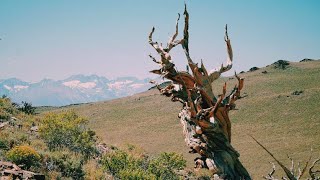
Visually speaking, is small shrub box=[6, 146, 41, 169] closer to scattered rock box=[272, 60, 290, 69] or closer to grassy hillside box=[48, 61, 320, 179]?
grassy hillside box=[48, 61, 320, 179]

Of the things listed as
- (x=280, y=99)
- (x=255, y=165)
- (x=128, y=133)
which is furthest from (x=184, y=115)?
(x=280, y=99)

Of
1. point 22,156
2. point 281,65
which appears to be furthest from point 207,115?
point 281,65

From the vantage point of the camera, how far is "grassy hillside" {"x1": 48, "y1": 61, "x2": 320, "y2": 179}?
37.0 meters

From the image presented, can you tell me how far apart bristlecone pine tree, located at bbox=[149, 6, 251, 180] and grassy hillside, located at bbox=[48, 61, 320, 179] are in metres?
14.6

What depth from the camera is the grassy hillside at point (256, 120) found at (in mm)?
37031

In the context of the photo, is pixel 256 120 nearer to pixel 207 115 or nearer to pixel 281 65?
pixel 281 65

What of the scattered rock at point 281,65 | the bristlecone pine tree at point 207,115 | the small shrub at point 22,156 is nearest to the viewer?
the bristlecone pine tree at point 207,115

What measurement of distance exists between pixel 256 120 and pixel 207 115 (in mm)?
44562

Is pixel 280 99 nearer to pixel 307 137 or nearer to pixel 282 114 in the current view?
pixel 282 114

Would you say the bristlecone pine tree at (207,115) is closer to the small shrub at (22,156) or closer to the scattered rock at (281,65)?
the small shrub at (22,156)

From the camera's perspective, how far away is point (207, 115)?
993 cm

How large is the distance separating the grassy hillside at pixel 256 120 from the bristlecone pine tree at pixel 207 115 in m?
14.6

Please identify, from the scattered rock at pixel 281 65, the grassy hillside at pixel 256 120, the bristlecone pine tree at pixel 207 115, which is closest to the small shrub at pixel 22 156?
the bristlecone pine tree at pixel 207 115

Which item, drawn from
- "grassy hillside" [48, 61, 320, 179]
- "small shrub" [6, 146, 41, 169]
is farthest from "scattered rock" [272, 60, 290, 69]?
"small shrub" [6, 146, 41, 169]
